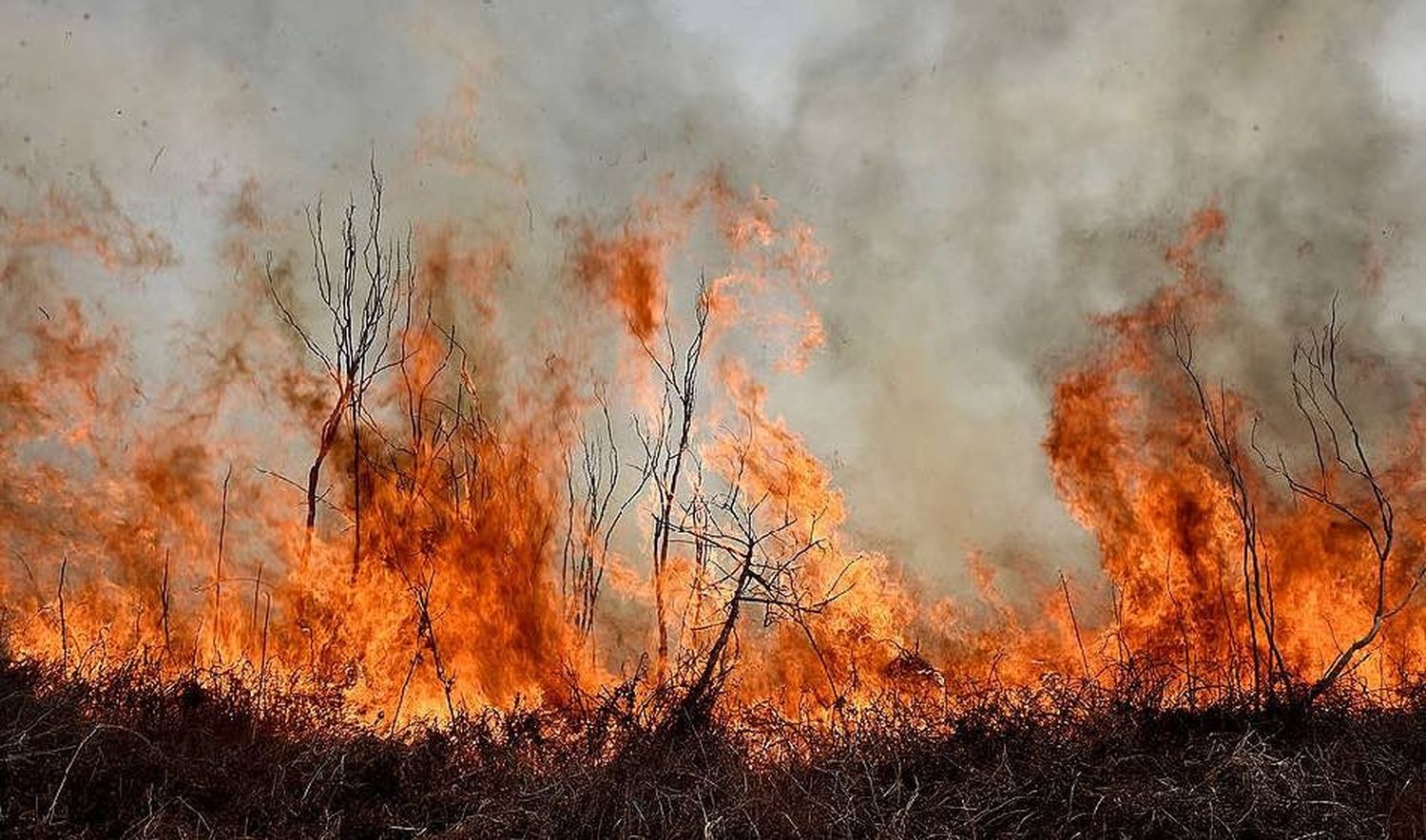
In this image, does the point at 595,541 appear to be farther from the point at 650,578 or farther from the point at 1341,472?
the point at 1341,472

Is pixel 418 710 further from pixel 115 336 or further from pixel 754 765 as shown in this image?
pixel 115 336

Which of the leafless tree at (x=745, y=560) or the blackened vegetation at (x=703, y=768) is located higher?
the leafless tree at (x=745, y=560)

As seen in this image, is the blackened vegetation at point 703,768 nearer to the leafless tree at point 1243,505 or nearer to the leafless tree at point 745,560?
the leafless tree at point 745,560

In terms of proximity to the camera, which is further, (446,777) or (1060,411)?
(1060,411)

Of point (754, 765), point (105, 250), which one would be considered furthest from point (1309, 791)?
point (105, 250)

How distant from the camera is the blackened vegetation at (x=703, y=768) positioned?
7859 millimetres

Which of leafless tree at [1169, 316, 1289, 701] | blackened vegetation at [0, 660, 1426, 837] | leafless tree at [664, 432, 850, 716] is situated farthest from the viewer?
leafless tree at [1169, 316, 1289, 701]

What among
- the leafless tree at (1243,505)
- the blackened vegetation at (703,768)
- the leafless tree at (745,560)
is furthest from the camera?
the leafless tree at (1243,505)

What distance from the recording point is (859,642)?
13758 mm

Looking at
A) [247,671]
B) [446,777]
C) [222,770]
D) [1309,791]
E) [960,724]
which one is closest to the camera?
[1309,791]

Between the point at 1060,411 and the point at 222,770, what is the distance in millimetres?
11165

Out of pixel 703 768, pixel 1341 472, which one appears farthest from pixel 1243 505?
pixel 703 768

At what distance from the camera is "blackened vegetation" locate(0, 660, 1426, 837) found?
7859 millimetres

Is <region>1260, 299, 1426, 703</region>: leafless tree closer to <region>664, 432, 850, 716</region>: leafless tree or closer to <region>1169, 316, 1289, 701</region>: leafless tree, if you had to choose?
<region>1169, 316, 1289, 701</region>: leafless tree
